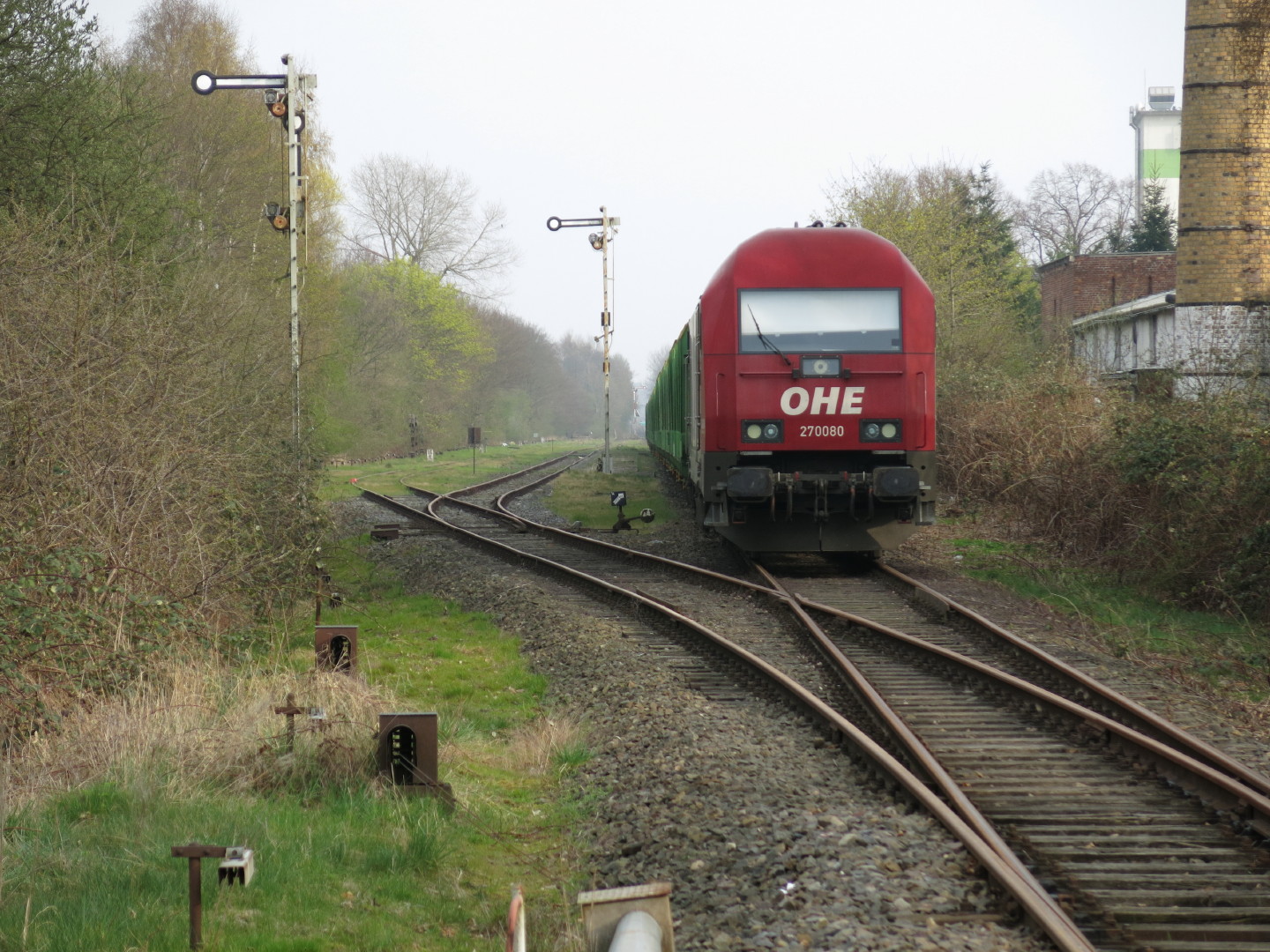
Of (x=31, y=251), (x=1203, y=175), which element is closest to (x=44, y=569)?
(x=31, y=251)

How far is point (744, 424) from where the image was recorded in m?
12.3

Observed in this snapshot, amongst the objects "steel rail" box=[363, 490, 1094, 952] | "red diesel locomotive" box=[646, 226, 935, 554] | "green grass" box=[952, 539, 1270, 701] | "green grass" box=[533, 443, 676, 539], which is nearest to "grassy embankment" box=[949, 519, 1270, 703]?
"green grass" box=[952, 539, 1270, 701]

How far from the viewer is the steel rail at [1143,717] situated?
5.58 meters

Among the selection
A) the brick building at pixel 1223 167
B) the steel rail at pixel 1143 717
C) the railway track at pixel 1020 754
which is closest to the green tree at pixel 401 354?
the brick building at pixel 1223 167

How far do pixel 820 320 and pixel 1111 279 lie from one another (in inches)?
1125

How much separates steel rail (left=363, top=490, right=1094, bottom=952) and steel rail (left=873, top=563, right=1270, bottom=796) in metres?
1.47

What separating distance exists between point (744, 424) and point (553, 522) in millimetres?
9844

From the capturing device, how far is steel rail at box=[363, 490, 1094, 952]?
3910 mm

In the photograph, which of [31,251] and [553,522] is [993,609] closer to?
[31,251]

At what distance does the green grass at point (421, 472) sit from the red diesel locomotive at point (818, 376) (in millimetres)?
15174

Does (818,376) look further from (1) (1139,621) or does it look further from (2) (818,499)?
(1) (1139,621)

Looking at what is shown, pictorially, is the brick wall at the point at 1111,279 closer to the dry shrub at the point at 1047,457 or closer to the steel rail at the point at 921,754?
the dry shrub at the point at 1047,457

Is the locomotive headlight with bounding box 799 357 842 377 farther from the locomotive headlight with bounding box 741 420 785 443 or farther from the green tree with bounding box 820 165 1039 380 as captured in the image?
the green tree with bounding box 820 165 1039 380

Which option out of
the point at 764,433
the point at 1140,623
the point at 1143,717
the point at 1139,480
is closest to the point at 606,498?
the point at 764,433
